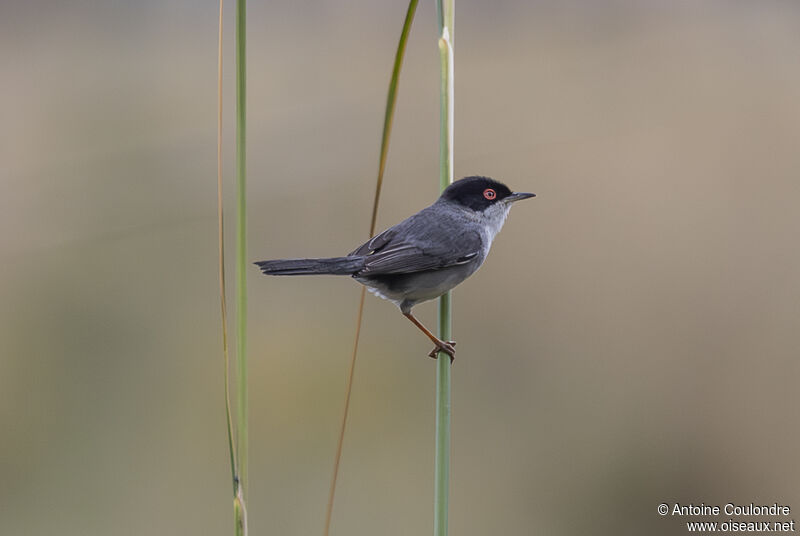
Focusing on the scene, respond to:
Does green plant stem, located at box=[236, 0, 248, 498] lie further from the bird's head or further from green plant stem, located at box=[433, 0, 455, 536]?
the bird's head

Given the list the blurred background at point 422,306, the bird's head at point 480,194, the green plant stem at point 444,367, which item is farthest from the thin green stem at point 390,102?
the blurred background at point 422,306

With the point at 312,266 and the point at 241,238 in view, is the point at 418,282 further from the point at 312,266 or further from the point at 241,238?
the point at 241,238

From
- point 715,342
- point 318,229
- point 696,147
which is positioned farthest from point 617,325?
point 318,229

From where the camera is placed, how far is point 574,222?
6941 mm

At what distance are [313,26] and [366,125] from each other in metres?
1.21

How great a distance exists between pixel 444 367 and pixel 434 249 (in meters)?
1.04

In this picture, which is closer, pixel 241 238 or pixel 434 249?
pixel 241 238

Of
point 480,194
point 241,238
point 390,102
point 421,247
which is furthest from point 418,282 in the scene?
point 241,238

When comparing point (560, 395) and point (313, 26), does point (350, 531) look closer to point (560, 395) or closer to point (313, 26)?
point (560, 395)

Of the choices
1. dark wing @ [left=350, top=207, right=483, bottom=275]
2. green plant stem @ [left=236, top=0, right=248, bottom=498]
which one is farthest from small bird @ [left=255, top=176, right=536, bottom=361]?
green plant stem @ [left=236, top=0, right=248, bottom=498]

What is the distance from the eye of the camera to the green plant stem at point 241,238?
196cm

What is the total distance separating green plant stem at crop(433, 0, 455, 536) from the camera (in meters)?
2.23

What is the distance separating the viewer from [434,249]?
3568 millimetres

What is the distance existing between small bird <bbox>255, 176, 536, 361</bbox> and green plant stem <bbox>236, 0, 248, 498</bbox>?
4.15 feet
